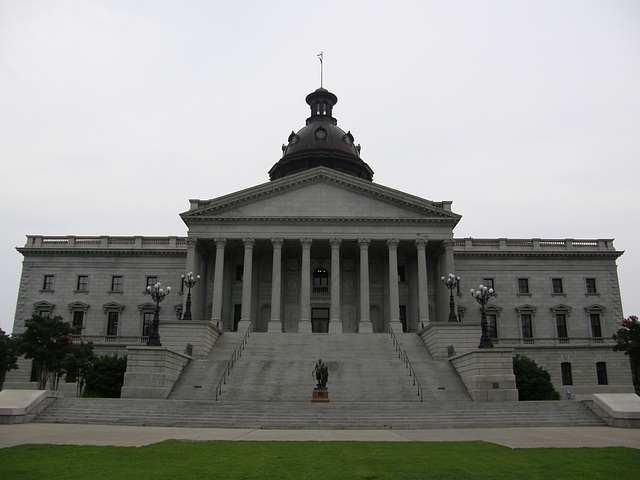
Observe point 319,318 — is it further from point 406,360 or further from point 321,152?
point 321,152

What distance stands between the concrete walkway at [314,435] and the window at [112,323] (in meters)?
32.6

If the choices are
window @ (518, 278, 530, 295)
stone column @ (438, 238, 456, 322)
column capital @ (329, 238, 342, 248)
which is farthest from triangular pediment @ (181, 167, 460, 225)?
window @ (518, 278, 530, 295)

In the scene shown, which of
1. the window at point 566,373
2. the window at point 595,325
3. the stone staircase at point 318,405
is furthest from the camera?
the window at point 595,325

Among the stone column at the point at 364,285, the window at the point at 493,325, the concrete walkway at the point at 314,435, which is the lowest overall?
the concrete walkway at the point at 314,435

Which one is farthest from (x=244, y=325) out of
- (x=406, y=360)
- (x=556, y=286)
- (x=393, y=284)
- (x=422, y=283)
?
(x=556, y=286)

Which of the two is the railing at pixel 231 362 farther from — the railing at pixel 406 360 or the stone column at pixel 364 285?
the railing at pixel 406 360

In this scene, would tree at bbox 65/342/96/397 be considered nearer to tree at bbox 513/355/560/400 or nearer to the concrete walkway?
the concrete walkway

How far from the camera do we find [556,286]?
2229 inches

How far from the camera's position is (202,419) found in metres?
24.4

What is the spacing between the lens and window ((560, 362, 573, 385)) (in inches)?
2053

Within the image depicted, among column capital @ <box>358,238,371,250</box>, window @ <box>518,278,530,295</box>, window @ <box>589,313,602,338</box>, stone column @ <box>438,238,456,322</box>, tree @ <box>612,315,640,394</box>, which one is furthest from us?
window @ <box>518,278,530,295</box>

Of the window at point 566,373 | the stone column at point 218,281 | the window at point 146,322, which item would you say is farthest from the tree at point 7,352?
the window at point 566,373

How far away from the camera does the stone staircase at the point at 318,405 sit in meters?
24.3

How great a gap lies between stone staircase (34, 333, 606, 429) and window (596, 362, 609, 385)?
2014 cm
